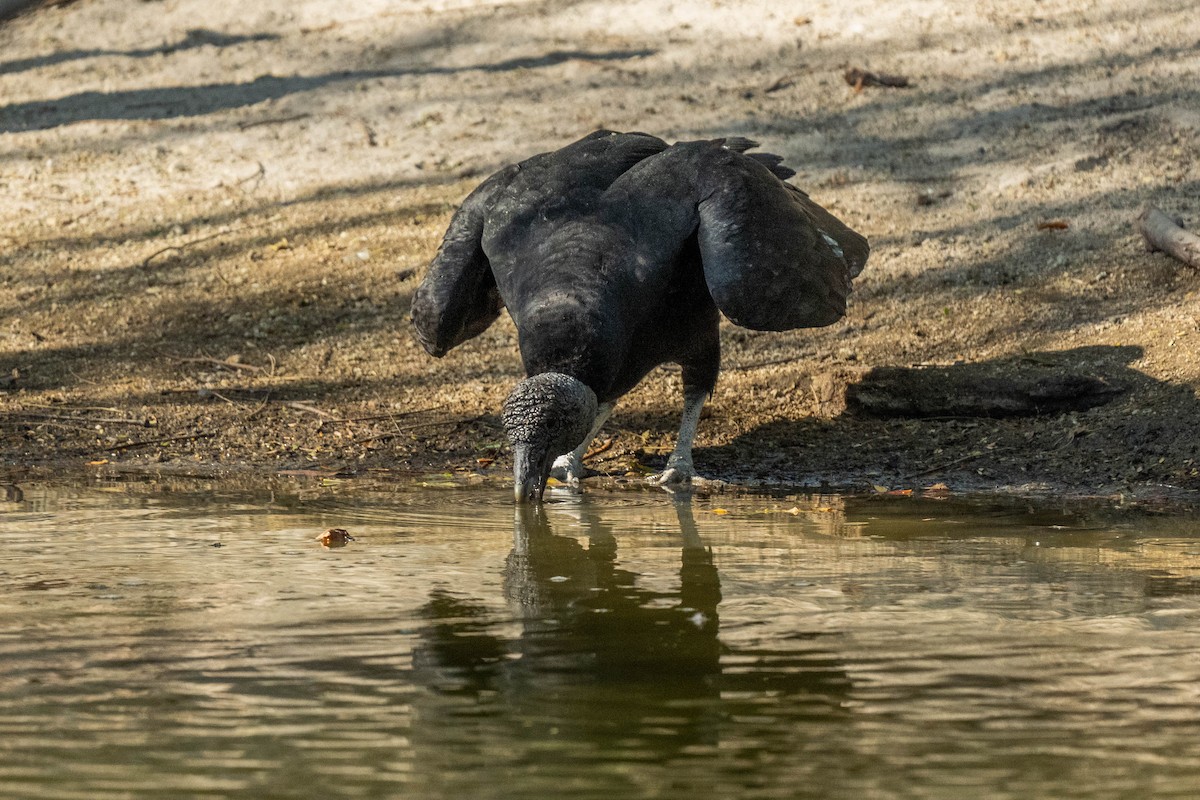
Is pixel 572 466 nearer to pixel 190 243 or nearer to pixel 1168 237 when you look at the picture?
pixel 1168 237

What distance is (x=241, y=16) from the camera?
53.4ft

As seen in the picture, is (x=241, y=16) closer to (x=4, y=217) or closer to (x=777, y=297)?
(x=4, y=217)

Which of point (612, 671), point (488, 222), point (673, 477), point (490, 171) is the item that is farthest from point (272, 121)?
point (612, 671)

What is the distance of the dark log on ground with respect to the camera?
26.4ft

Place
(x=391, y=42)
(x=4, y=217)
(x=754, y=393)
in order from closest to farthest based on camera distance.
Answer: (x=754, y=393) → (x=4, y=217) → (x=391, y=42)

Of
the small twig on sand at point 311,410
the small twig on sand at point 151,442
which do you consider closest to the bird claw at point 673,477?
the small twig on sand at point 311,410

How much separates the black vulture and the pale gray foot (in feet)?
0.03

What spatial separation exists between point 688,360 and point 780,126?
592 centimetres

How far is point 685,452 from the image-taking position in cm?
745

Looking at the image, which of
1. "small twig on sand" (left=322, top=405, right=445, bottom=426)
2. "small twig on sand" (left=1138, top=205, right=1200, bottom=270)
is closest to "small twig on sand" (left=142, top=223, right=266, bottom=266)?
"small twig on sand" (left=322, top=405, right=445, bottom=426)

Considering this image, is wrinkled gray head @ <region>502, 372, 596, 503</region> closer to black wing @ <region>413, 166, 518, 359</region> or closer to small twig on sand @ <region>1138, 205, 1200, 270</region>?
black wing @ <region>413, 166, 518, 359</region>

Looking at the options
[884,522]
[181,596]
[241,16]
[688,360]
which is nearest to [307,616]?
[181,596]

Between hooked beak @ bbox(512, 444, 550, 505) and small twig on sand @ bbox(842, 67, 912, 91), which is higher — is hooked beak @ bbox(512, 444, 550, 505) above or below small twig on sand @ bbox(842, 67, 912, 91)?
below

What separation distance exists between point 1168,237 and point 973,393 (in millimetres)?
2451
